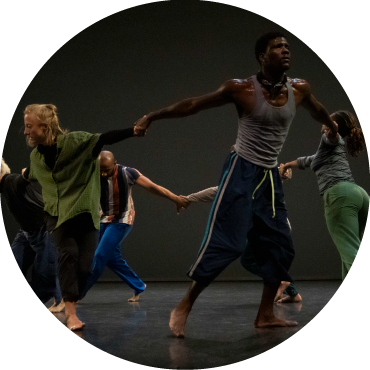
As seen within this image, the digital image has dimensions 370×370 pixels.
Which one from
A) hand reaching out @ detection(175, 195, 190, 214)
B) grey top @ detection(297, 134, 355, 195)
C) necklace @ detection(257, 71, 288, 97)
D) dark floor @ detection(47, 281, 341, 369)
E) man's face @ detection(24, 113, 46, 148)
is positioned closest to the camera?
dark floor @ detection(47, 281, 341, 369)

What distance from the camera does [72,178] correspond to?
369 centimetres

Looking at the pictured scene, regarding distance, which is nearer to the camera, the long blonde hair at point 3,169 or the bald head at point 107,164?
the bald head at point 107,164

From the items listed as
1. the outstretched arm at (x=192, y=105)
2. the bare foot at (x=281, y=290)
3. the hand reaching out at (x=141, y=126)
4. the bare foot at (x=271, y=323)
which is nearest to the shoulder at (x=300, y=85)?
the outstretched arm at (x=192, y=105)

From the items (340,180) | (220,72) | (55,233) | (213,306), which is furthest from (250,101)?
(55,233)

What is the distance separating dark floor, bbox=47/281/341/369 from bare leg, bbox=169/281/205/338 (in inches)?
1.3

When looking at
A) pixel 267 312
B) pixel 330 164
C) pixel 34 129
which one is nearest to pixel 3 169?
pixel 34 129

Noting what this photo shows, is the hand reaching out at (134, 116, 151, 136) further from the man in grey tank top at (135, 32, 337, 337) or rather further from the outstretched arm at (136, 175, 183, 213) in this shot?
the outstretched arm at (136, 175, 183, 213)

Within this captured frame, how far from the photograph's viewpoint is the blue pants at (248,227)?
3439 millimetres

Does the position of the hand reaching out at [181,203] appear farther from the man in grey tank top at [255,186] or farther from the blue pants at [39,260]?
the blue pants at [39,260]

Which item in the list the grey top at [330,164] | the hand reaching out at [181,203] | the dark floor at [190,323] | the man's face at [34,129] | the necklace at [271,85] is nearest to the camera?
the dark floor at [190,323]

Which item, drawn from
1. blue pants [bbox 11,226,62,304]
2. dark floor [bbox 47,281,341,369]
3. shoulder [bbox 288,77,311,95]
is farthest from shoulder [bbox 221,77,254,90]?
blue pants [bbox 11,226,62,304]

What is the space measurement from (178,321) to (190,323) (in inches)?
2.7

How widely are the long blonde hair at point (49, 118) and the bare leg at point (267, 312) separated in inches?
60.5

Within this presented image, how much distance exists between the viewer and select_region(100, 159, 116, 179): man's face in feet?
12.0
